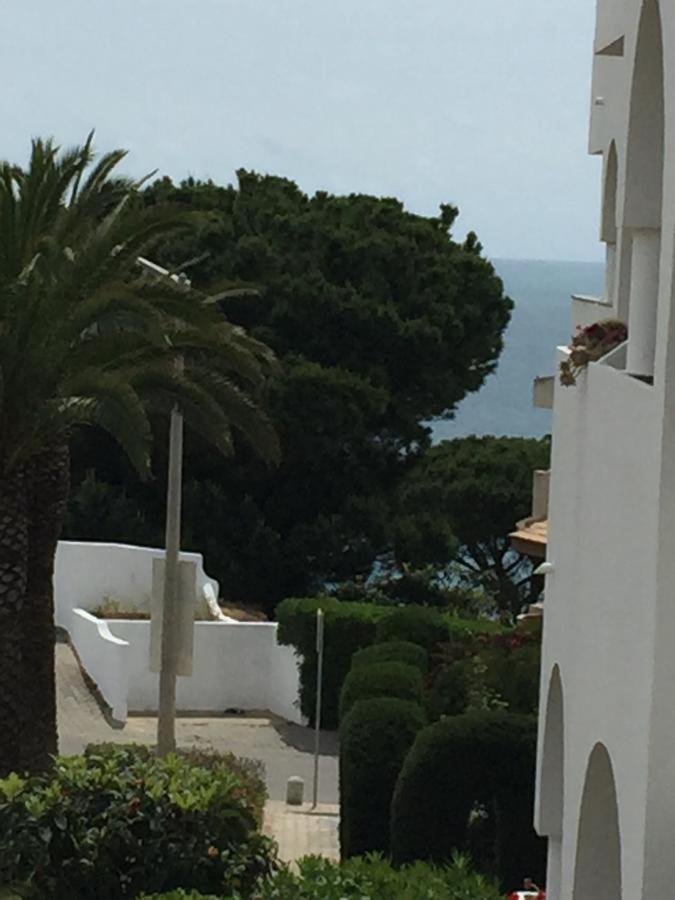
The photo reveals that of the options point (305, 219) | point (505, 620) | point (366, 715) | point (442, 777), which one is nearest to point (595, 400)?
point (442, 777)

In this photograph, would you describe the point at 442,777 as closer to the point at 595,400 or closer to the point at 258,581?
the point at 595,400

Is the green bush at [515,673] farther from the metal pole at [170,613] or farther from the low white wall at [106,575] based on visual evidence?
the low white wall at [106,575]

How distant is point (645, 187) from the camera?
864 cm

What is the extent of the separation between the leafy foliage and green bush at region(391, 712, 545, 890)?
28.5m

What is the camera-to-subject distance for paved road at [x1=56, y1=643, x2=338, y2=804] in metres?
30.3

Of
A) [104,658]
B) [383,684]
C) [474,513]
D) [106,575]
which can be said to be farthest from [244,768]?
[474,513]

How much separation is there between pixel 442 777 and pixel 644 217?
872 centimetres

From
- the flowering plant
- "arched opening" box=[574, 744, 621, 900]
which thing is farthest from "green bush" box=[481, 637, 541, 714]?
"arched opening" box=[574, 744, 621, 900]

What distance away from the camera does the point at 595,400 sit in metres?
8.88

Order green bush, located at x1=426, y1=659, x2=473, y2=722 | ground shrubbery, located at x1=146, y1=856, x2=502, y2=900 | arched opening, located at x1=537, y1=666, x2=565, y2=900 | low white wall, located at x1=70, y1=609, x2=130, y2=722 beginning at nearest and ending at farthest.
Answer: arched opening, located at x1=537, y1=666, x2=565, y2=900 → ground shrubbery, located at x1=146, y1=856, x2=502, y2=900 → green bush, located at x1=426, y1=659, x2=473, y2=722 → low white wall, located at x1=70, y1=609, x2=130, y2=722

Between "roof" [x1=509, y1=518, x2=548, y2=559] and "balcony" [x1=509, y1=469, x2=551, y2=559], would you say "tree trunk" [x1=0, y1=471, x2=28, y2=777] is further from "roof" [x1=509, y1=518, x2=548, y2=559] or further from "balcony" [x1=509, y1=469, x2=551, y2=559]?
"roof" [x1=509, y1=518, x2=548, y2=559]

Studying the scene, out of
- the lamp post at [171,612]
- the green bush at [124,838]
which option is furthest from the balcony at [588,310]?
the lamp post at [171,612]

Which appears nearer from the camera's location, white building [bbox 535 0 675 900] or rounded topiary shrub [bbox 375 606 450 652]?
white building [bbox 535 0 675 900]

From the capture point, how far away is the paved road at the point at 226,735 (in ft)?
99.6
